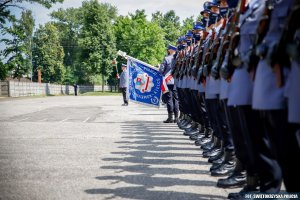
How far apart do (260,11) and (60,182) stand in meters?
2.87

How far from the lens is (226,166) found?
5289 mm

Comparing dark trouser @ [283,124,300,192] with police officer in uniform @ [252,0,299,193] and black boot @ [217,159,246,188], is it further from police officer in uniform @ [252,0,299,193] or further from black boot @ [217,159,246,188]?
black boot @ [217,159,246,188]

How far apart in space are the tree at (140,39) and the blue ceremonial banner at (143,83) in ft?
180

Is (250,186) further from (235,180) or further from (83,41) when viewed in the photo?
(83,41)

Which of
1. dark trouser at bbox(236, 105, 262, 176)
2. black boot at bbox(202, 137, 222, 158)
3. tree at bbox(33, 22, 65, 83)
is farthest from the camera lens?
tree at bbox(33, 22, 65, 83)

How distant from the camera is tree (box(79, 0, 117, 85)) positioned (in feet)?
222

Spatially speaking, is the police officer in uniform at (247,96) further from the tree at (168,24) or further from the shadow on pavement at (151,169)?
the tree at (168,24)

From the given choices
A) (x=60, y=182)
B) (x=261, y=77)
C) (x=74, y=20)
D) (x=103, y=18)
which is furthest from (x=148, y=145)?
(x=74, y=20)

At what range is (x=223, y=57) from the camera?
15.0ft

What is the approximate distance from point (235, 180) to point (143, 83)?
9882mm

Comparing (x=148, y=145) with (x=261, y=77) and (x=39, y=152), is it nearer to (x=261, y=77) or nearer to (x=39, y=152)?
(x=39, y=152)

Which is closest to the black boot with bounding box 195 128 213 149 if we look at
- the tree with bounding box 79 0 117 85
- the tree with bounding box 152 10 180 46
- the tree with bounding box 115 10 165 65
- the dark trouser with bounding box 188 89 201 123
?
the dark trouser with bounding box 188 89 201 123

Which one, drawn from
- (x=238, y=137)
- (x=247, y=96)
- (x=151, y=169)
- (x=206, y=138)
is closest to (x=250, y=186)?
(x=238, y=137)

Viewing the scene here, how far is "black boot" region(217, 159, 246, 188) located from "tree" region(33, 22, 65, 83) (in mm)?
80377
